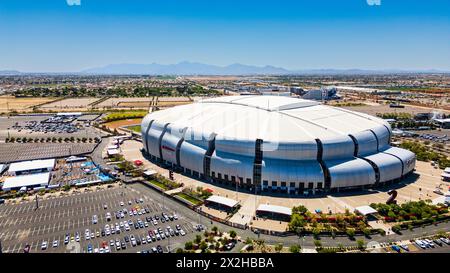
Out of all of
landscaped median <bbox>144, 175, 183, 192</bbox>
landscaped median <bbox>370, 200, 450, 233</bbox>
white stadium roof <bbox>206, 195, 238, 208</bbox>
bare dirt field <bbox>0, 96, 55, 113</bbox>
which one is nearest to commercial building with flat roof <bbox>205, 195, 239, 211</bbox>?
white stadium roof <bbox>206, 195, 238, 208</bbox>

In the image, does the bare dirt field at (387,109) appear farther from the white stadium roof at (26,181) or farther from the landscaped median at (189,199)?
the white stadium roof at (26,181)

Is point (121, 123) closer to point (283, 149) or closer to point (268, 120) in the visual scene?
point (268, 120)

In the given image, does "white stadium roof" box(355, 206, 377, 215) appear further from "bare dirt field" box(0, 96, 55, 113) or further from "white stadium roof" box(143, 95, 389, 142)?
"bare dirt field" box(0, 96, 55, 113)

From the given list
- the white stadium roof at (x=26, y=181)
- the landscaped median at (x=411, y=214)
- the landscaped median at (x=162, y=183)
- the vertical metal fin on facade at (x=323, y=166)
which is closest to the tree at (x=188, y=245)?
the landscaped median at (x=162, y=183)
